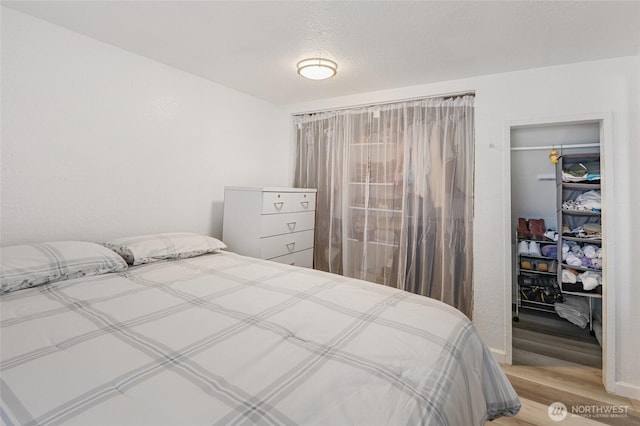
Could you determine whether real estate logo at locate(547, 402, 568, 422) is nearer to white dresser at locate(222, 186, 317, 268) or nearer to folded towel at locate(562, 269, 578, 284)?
folded towel at locate(562, 269, 578, 284)

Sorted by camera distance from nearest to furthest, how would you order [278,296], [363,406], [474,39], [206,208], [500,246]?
[363,406], [278,296], [474,39], [500,246], [206,208]

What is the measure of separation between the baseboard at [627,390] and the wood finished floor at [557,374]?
33 millimetres

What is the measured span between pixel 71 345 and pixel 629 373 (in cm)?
335

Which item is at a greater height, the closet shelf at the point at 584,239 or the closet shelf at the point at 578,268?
the closet shelf at the point at 584,239

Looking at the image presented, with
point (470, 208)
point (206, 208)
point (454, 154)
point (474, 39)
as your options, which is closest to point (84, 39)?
point (206, 208)

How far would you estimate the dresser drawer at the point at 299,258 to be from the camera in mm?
3008

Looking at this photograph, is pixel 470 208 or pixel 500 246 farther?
pixel 470 208

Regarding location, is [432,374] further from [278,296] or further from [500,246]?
[500,246]


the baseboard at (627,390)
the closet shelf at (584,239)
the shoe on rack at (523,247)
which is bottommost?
the baseboard at (627,390)

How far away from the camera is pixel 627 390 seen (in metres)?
2.08

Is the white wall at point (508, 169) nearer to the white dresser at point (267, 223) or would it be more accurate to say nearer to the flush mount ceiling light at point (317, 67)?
the flush mount ceiling light at point (317, 67)

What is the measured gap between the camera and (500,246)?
8.23ft

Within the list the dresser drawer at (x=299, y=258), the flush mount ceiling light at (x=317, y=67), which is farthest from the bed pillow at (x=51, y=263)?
the flush mount ceiling light at (x=317, y=67)

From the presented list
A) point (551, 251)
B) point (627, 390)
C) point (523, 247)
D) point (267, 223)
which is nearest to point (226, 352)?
point (267, 223)
